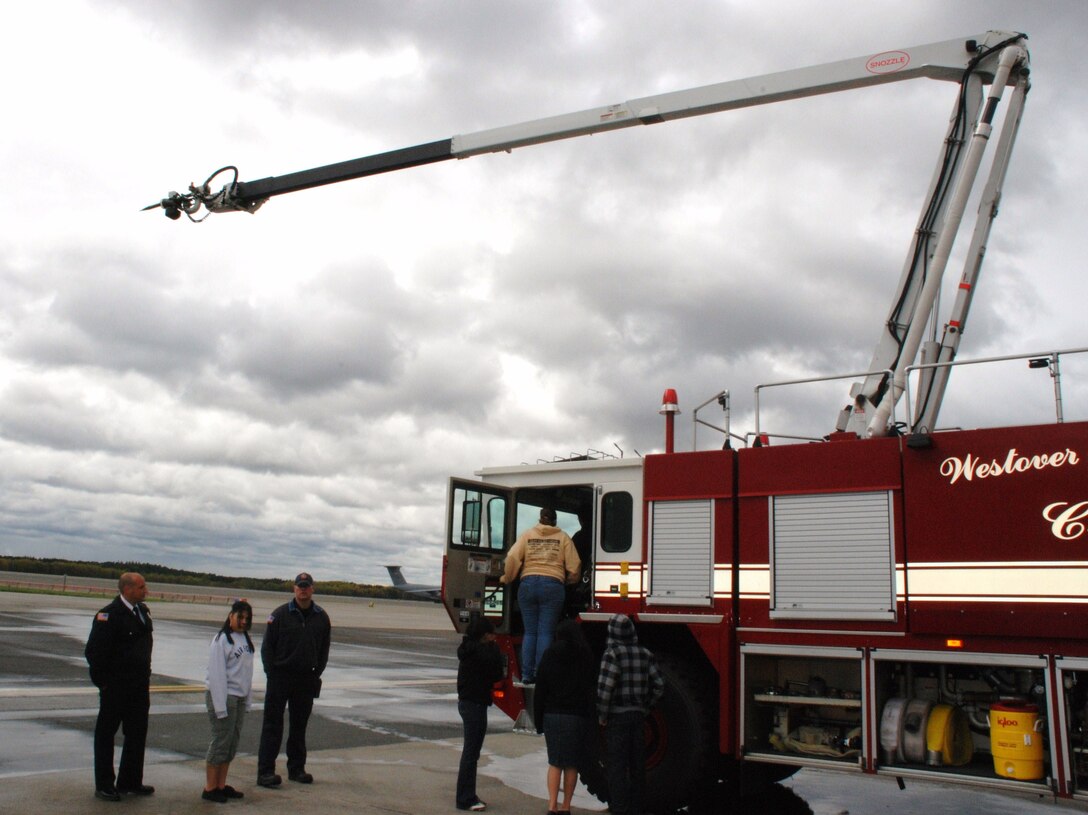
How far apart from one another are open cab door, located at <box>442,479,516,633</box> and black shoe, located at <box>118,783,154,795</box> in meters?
3.21

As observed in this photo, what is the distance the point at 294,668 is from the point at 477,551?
232 centimetres

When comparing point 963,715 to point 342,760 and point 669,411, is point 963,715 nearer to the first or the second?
point 669,411

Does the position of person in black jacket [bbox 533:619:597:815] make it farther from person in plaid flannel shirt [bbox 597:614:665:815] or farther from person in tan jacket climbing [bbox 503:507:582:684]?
person in tan jacket climbing [bbox 503:507:582:684]

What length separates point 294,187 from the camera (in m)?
12.9

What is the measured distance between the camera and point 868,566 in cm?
760

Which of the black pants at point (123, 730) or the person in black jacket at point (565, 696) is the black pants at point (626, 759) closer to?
the person in black jacket at point (565, 696)

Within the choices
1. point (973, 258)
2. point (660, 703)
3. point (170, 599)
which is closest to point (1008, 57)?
point (973, 258)

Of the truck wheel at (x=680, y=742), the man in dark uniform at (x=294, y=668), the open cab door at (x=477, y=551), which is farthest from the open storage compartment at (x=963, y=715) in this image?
the man in dark uniform at (x=294, y=668)

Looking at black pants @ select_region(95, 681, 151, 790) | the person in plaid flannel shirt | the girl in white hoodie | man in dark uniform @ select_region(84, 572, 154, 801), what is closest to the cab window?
the person in plaid flannel shirt

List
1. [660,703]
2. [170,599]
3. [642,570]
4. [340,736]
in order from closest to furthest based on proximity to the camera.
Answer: [660,703], [642,570], [340,736], [170,599]

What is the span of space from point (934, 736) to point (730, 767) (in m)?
2.20

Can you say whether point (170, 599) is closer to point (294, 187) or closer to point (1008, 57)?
point (294, 187)

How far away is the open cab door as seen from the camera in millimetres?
9742

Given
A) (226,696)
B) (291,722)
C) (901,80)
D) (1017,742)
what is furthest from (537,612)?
(901,80)
